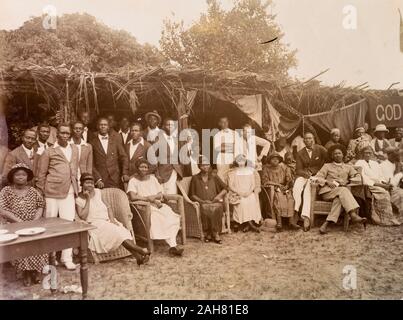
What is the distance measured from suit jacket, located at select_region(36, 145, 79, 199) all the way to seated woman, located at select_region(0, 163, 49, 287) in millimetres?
350

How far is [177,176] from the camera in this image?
555 cm

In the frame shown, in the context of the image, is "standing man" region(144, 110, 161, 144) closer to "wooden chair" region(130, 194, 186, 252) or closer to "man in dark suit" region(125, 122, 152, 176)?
"man in dark suit" region(125, 122, 152, 176)

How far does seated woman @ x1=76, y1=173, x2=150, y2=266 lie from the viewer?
4.53 m

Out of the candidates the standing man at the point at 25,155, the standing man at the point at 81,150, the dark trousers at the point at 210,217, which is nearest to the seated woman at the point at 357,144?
the dark trousers at the point at 210,217

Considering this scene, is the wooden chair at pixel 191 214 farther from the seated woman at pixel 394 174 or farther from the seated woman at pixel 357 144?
the seated woman at pixel 394 174

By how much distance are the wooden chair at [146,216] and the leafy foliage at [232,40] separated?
1.97m

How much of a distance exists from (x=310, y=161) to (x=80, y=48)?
6187 millimetres

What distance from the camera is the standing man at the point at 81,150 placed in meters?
4.90

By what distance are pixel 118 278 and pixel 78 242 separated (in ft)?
3.12

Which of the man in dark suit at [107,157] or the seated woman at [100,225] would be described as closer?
the seated woman at [100,225]

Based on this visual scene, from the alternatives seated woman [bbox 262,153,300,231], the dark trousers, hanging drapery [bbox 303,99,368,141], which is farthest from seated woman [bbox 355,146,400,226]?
the dark trousers

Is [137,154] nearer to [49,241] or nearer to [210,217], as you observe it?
[210,217]

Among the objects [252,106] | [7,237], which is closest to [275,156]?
[252,106]
